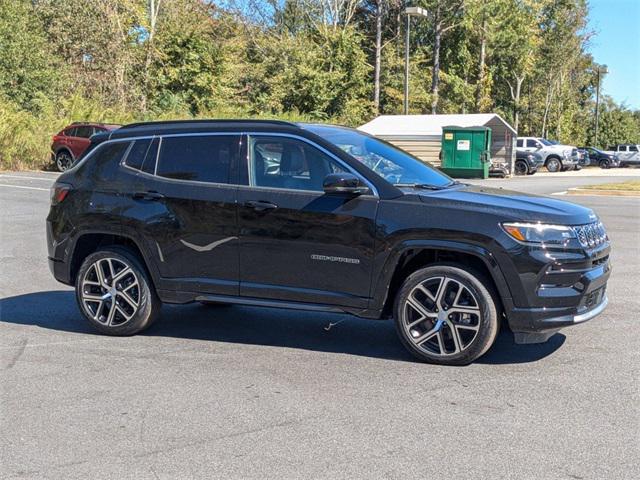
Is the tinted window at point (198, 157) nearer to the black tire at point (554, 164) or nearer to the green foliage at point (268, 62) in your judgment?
the green foliage at point (268, 62)

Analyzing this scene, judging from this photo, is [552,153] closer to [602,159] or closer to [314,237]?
[602,159]

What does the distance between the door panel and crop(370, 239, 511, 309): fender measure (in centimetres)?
10

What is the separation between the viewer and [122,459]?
3.99 m

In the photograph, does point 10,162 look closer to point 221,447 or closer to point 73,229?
point 73,229

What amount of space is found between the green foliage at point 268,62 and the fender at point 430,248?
2641 cm

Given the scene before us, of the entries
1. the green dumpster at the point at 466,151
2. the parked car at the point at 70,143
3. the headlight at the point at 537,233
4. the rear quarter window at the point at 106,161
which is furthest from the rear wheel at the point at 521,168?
the headlight at the point at 537,233

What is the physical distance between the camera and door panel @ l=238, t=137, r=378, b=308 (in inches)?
223

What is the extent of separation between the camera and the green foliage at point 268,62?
35.0m

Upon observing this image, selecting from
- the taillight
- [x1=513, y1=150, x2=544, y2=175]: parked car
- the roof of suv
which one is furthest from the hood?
[x1=513, y1=150, x2=544, y2=175]: parked car

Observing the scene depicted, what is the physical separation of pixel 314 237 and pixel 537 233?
1.64m

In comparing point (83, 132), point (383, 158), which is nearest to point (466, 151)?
point (83, 132)

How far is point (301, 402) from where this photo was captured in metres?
4.82

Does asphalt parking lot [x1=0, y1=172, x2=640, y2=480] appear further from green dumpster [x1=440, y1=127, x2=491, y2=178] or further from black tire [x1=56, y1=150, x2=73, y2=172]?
green dumpster [x1=440, y1=127, x2=491, y2=178]

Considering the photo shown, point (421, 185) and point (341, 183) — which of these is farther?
point (421, 185)
